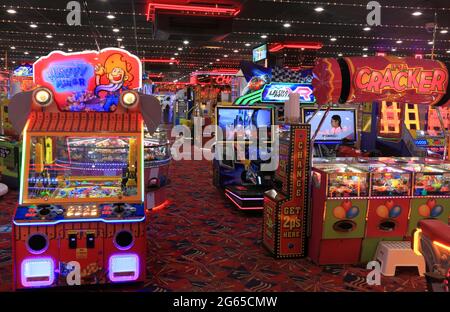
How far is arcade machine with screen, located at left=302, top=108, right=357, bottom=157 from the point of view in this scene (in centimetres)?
761

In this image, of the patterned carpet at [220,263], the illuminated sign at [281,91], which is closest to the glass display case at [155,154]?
the patterned carpet at [220,263]

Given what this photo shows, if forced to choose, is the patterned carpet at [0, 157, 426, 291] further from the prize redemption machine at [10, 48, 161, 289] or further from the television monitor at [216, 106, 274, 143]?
the television monitor at [216, 106, 274, 143]

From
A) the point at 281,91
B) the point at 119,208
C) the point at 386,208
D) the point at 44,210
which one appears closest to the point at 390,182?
the point at 386,208

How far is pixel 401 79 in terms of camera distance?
14.9 ft

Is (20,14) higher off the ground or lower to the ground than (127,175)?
higher

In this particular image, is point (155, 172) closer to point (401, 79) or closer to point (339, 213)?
point (339, 213)

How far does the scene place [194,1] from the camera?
7742mm

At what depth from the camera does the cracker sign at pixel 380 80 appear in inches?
172

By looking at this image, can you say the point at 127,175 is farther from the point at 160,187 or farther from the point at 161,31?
the point at 161,31

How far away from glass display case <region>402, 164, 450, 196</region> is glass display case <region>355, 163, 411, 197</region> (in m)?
0.10

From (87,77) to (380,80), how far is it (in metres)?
2.88

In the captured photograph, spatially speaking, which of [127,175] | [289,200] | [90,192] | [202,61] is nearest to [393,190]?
[289,200]

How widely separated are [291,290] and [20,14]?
9568 millimetres

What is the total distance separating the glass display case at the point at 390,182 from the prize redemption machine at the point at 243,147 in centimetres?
270
